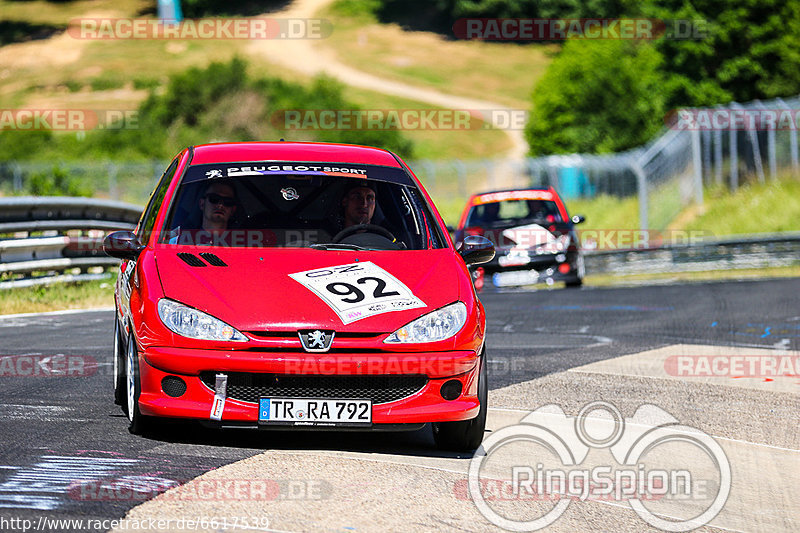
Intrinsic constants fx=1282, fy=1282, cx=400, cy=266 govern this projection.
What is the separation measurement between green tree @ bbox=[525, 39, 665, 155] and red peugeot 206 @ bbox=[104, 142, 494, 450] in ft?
141

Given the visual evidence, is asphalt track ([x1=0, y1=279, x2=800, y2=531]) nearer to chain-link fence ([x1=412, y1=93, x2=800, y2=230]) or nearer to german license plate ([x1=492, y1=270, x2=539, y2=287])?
german license plate ([x1=492, y1=270, x2=539, y2=287])

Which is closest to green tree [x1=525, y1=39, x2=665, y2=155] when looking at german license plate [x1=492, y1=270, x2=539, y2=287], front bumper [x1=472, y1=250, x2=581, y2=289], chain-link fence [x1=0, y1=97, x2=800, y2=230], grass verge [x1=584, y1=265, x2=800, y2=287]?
chain-link fence [x1=0, y1=97, x2=800, y2=230]

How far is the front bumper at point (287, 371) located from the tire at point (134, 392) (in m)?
0.12

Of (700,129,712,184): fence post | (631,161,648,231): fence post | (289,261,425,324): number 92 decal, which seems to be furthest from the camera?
(700,129,712,184): fence post

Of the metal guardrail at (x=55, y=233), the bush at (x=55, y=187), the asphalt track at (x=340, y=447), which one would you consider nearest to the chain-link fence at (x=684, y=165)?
the bush at (x=55, y=187)

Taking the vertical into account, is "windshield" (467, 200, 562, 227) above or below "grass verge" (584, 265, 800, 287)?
above

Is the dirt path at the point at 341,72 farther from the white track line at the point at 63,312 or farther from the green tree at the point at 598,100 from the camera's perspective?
the white track line at the point at 63,312

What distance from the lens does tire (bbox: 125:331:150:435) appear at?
6.36 m

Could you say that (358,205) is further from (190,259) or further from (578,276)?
(578,276)

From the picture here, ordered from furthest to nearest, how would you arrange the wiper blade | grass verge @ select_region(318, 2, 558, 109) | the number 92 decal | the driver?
grass verge @ select_region(318, 2, 558, 109) → the driver → the wiper blade → the number 92 decal

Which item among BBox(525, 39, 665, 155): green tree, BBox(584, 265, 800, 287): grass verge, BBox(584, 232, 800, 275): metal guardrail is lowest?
BBox(525, 39, 665, 155): green tree

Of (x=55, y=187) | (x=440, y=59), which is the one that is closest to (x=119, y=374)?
(x=55, y=187)

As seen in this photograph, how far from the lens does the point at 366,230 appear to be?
739 centimetres

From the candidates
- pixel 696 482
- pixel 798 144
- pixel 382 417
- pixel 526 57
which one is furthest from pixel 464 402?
pixel 526 57
